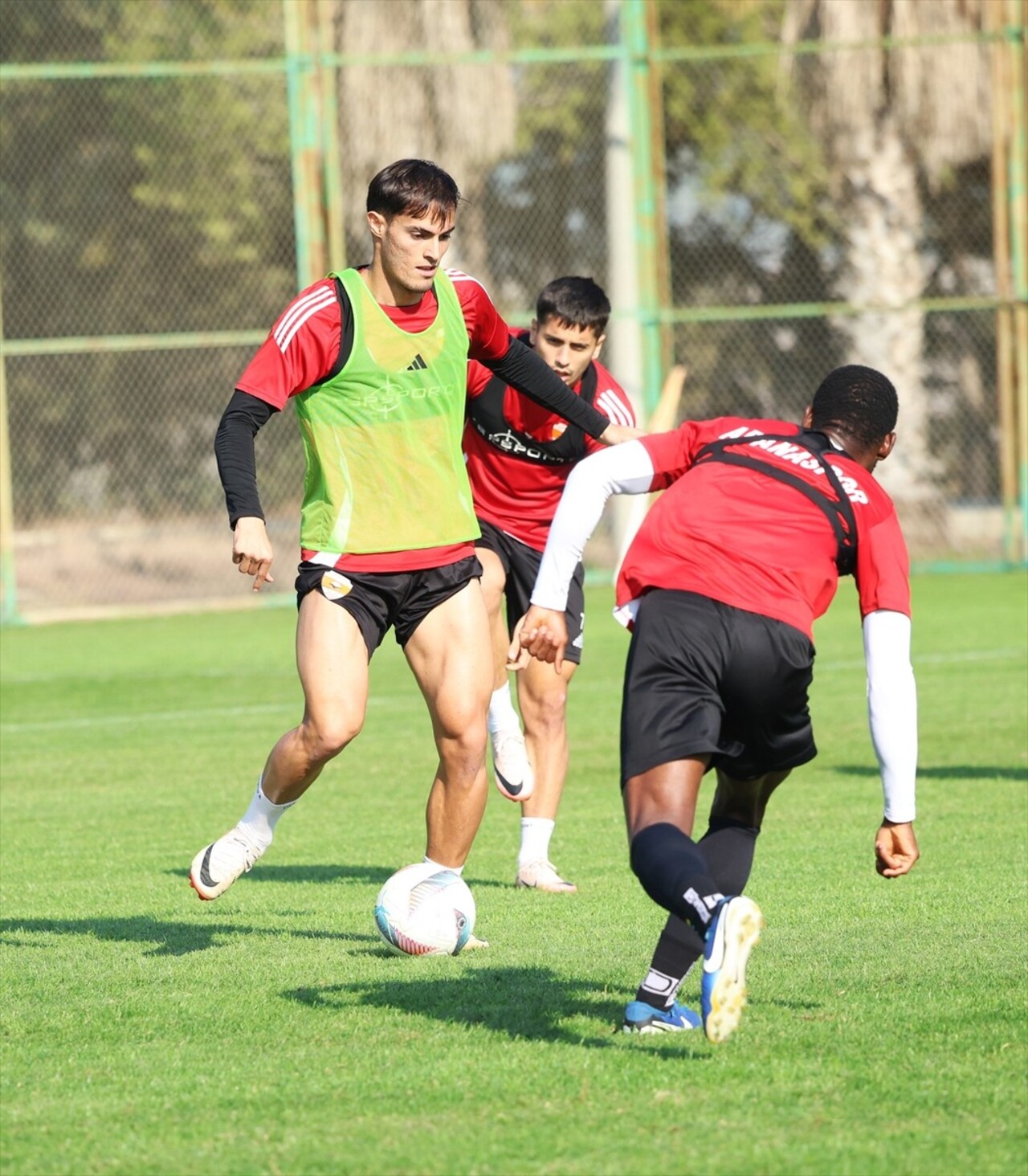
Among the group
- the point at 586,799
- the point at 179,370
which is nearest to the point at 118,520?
the point at 179,370

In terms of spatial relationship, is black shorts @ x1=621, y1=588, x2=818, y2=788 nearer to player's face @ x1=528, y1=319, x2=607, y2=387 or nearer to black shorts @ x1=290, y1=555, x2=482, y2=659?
black shorts @ x1=290, y1=555, x2=482, y2=659

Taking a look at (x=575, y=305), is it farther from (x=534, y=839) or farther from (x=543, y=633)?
(x=543, y=633)

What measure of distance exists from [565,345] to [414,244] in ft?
6.24

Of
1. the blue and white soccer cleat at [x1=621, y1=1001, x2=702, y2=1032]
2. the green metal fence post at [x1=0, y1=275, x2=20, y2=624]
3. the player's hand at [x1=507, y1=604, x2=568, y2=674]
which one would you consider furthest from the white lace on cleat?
the green metal fence post at [x1=0, y1=275, x2=20, y2=624]

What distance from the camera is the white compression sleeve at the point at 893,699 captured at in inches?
188

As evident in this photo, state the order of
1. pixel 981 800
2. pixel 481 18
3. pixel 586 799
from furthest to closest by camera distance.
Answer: pixel 481 18, pixel 586 799, pixel 981 800

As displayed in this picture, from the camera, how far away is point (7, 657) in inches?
675

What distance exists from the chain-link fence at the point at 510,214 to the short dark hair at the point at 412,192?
45.4 feet

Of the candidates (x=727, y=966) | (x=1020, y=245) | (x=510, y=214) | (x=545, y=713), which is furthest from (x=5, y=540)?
(x=727, y=966)

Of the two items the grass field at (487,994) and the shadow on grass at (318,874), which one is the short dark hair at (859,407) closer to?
the grass field at (487,994)

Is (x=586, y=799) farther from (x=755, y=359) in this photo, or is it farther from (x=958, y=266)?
(x=958, y=266)

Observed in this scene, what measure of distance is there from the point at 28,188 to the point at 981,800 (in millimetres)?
23776

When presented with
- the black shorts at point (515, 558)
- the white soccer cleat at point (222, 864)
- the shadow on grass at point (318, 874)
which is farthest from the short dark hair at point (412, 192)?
the shadow on grass at point (318, 874)

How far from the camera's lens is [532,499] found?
324 inches
